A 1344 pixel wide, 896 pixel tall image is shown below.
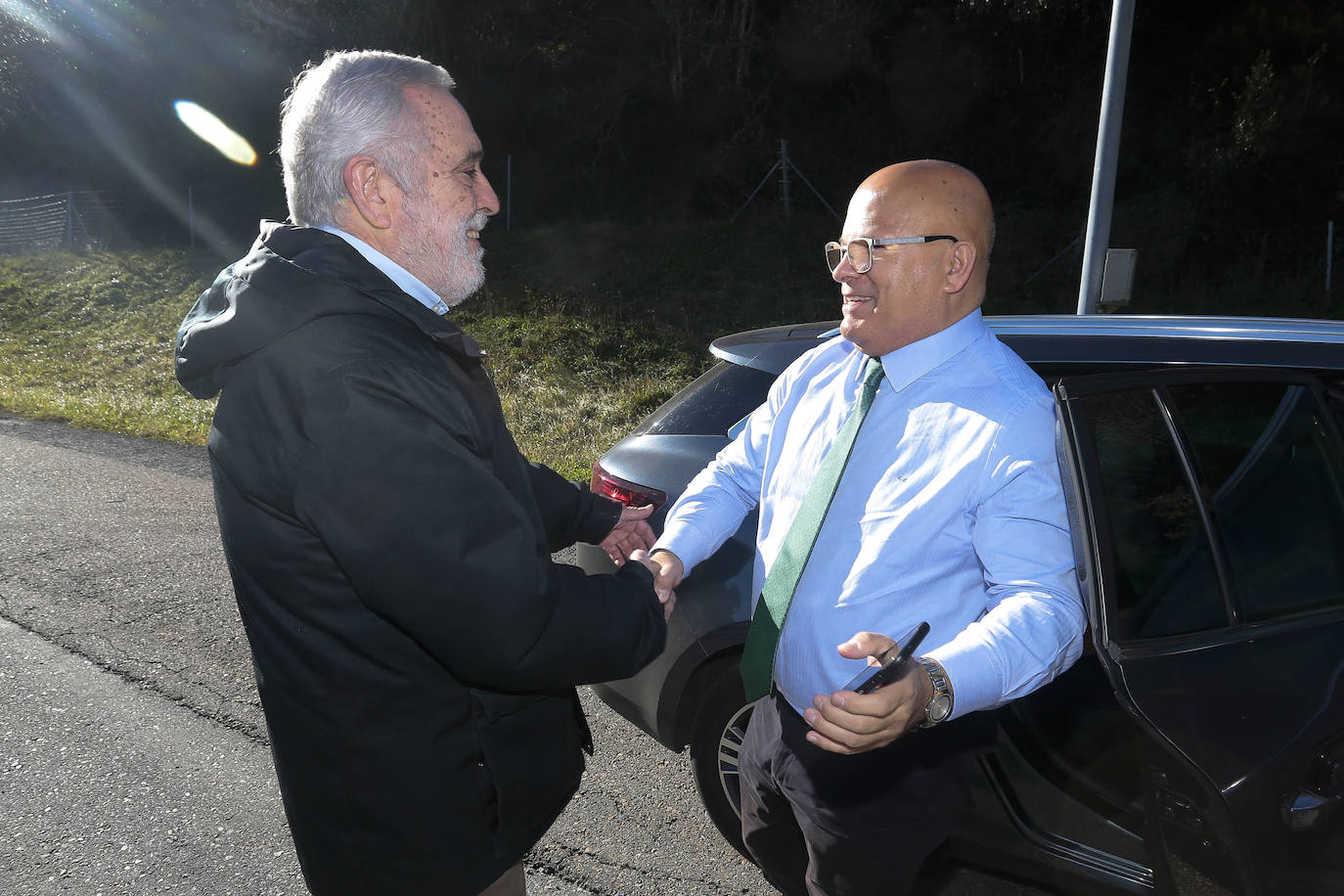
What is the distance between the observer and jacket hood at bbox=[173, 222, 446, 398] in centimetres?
136

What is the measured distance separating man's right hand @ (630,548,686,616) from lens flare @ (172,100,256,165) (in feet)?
87.3

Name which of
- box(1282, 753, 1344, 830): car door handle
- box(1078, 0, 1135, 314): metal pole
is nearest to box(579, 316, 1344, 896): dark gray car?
box(1282, 753, 1344, 830): car door handle

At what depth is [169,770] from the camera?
336cm

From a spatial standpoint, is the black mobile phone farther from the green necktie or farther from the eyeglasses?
the eyeglasses

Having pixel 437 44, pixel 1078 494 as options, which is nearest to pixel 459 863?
pixel 1078 494

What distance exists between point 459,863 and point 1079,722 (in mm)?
1755

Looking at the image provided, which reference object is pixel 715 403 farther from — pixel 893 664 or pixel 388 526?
pixel 388 526

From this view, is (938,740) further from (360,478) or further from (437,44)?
(437,44)

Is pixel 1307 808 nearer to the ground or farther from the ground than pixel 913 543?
nearer to the ground

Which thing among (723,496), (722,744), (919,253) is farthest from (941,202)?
(722,744)

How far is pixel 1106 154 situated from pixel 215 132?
25245mm

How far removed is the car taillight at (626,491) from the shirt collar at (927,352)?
4.06ft

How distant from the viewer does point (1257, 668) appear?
6.01ft

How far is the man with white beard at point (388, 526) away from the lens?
52.7 inches
